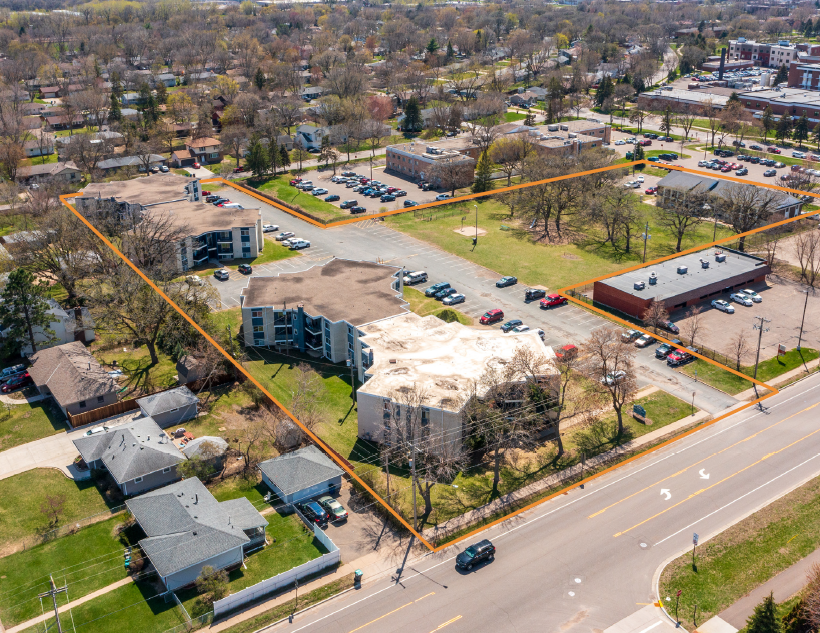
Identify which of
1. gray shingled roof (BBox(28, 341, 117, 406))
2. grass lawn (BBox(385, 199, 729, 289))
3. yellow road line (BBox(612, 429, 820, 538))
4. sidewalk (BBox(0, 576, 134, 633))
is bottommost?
sidewalk (BBox(0, 576, 134, 633))

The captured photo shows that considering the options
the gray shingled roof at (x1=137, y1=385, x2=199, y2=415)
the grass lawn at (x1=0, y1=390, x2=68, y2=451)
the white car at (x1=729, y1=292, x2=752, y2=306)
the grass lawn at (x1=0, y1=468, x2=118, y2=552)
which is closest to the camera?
the grass lawn at (x1=0, y1=468, x2=118, y2=552)

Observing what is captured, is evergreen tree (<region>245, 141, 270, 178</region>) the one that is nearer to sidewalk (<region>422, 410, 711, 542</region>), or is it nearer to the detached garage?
the detached garage

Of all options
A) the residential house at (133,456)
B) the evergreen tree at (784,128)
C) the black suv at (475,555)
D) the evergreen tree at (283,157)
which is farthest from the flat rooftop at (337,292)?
the evergreen tree at (784,128)

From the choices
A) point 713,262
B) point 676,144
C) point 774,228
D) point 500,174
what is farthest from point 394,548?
point 676,144

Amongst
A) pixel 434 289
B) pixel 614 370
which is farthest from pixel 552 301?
pixel 614 370

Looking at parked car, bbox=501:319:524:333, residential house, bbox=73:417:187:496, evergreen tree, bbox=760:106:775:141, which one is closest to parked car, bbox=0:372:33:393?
residential house, bbox=73:417:187:496

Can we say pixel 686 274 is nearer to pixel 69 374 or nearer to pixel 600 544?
pixel 600 544
